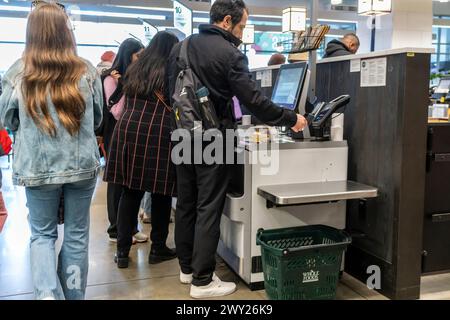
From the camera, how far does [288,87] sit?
2732mm

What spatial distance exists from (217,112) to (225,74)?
8.1 inches

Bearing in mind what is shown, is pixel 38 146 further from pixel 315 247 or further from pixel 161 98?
pixel 315 247

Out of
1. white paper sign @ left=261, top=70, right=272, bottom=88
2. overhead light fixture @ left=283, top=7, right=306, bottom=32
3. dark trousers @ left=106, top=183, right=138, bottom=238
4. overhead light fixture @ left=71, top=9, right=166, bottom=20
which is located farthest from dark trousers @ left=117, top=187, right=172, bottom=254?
overhead light fixture @ left=71, top=9, right=166, bottom=20

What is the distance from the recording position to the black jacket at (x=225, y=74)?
218cm

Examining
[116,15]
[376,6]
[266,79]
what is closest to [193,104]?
[266,79]

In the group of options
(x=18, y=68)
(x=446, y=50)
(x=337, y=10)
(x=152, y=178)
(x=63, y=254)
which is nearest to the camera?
(x=18, y=68)

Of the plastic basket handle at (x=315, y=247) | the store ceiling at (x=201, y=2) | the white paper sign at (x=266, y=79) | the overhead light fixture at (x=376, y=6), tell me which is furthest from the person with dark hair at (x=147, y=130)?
the store ceiling at (x=201, y=2)

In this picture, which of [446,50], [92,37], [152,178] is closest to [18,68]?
[152,178]

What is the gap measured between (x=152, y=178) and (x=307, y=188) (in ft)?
2.92

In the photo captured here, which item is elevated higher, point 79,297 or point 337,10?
point 337,10

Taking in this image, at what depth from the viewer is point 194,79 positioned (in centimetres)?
222

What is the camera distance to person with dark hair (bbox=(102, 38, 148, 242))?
2.91 m

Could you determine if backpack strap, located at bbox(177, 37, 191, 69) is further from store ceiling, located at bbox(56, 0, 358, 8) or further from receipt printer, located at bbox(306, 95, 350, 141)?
store ceiling, located at bbox(56, 0, 358, 8)

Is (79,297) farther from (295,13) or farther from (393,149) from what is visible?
(295,13)
